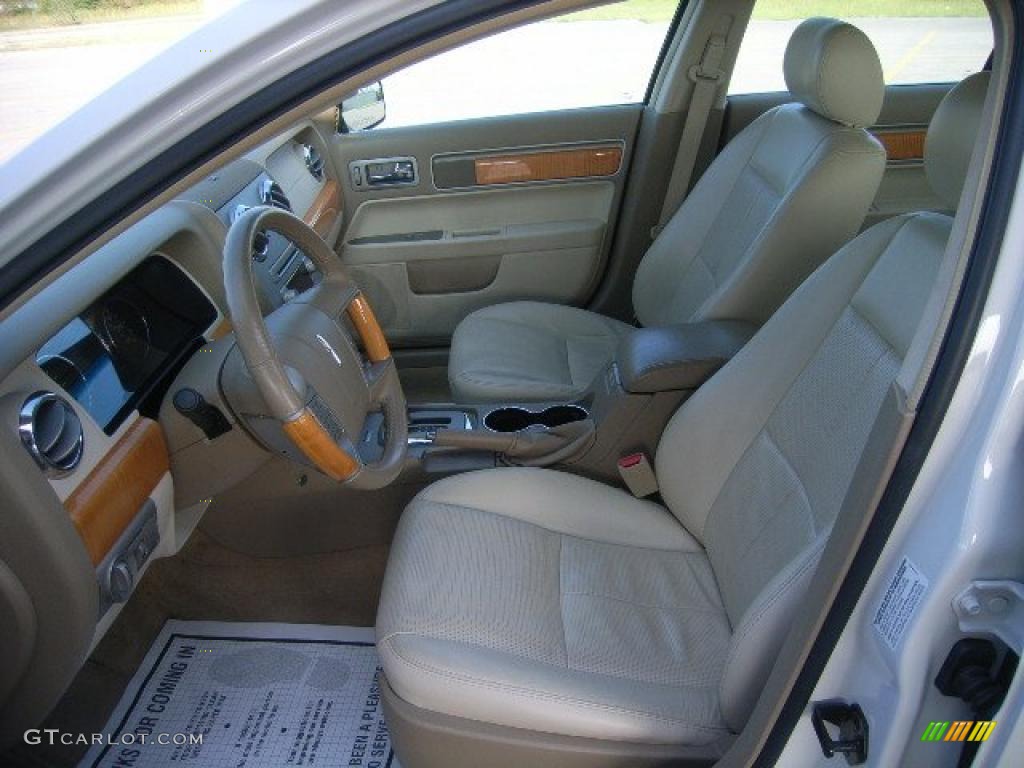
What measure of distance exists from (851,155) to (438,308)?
4.18 ft

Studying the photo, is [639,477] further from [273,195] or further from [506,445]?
[273,195]

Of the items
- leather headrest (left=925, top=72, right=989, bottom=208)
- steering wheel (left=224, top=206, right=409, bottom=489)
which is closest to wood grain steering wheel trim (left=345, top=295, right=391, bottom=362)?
steering wheel (left=224, top=206, right=409, bottom=489)

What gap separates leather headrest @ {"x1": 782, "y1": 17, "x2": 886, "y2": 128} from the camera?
160cm

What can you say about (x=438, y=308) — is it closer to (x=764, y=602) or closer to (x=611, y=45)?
(x=611, y=45)

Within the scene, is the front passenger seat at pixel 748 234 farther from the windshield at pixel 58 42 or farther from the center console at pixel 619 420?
the windshield at pixel 58 42

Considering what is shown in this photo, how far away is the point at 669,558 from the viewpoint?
1.47 metres

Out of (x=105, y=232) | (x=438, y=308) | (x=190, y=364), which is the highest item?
(x=105, y=232)

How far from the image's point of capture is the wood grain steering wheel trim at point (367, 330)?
4.88 ft

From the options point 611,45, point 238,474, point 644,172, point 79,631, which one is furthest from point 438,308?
point 79,631

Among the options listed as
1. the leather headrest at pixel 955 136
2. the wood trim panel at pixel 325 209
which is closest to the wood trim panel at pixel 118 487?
the wood trim panel at pixel 325 209

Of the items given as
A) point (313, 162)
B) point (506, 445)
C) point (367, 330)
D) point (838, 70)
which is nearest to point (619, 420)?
point (506, 445)

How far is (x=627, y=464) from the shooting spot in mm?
1663

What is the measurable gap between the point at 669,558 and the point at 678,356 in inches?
15.7

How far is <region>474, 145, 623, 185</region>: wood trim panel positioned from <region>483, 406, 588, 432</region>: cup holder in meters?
0.89
